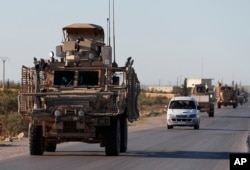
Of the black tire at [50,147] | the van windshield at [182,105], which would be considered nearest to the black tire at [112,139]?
the black tire at [50,147]

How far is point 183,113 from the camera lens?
41.9 metres

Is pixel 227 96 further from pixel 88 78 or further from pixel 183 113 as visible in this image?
pixel 88 78

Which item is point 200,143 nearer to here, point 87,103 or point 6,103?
point 87,103

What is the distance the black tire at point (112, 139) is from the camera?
73.3 feet

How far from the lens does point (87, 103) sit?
22.2 meters

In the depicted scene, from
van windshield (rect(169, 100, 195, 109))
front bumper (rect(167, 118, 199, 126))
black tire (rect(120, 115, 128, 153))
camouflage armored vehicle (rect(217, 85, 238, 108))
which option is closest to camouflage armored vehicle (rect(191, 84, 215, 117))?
van windshield (rect(169, 100, 195, 109))

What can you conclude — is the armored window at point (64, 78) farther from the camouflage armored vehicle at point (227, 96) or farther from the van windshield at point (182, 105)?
the camouflage armored vehicle at point (227, 96)

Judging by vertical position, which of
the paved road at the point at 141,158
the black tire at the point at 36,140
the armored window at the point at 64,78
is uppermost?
the armored window at the point at 64,78

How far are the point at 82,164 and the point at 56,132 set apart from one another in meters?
3.04

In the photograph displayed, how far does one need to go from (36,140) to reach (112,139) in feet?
7.79

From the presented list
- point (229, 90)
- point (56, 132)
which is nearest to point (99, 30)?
point (56, 132)

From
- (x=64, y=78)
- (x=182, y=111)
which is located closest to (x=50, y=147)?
(x=64, y=78)

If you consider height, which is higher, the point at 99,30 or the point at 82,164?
the point at 99,30

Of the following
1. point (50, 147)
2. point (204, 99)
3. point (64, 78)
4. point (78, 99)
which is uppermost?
point (64, 78)
